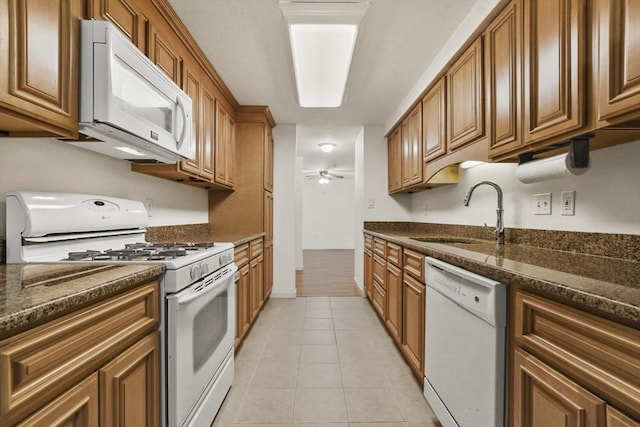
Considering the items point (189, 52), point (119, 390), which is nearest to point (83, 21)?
point (189, 52)

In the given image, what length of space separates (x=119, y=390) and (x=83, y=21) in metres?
1.34

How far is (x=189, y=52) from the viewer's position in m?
2.08

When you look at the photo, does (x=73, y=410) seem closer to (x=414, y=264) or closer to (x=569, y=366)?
(x=569, y=366)

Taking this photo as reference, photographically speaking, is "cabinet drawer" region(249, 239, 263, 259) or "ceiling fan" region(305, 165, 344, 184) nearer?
"cabinet drawer" region(249, 239, 263, 259)

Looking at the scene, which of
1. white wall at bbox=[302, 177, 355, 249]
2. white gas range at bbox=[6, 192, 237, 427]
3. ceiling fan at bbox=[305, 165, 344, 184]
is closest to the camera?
white gas range at bbox=[6, 192, 237, 427]

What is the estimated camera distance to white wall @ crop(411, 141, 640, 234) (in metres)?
1.17

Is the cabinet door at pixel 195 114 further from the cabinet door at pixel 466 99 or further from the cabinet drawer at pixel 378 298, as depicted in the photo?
the cabinet drawer at pixel 378 298

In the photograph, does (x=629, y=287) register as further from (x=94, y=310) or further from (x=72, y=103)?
(x=72, y=103)

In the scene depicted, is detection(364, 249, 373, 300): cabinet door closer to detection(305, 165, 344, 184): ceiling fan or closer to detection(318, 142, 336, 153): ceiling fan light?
detection(318, 142, 336, 153): ceiling fan light

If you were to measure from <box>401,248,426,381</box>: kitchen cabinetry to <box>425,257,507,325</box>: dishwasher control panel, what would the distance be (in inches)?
8.6

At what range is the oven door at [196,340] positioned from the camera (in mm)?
1140

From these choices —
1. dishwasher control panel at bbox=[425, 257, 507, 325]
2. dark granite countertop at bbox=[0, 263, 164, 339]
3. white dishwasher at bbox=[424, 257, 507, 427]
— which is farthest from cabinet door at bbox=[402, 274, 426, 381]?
dark granite countertop at bbox=[0, 263, 164, 339]

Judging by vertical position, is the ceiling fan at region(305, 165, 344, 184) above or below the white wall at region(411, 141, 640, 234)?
above

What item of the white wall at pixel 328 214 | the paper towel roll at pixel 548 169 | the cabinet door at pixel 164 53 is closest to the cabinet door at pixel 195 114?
the cabinet door at pixel 164 53
